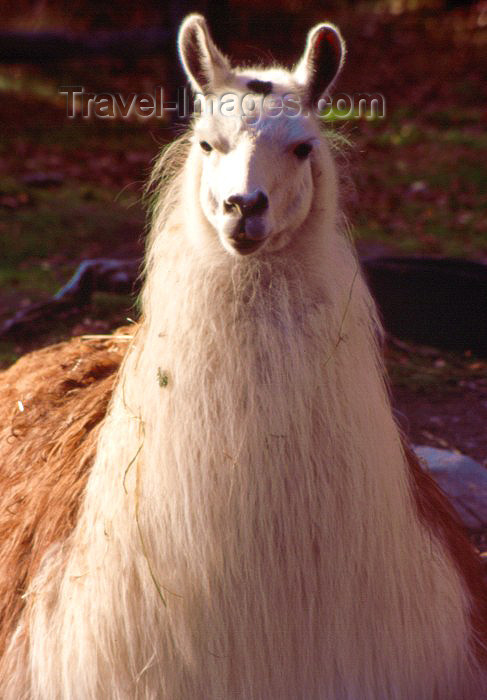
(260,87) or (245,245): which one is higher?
(260,87)

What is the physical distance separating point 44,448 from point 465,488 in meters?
1.85

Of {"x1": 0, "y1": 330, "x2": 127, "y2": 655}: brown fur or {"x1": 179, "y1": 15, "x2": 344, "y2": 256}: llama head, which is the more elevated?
{"x1": 179, "y1": 15, "x2": 344, "y2": 256}: llama head

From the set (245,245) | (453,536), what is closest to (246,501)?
(245,245)

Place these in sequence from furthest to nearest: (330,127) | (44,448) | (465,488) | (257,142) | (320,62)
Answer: (465,488), (44,448), (330,127), (320,62), (257,142)

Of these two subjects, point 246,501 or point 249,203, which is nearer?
point 249,203

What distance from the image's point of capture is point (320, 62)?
2.42m

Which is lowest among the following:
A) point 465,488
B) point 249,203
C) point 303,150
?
point 465,488

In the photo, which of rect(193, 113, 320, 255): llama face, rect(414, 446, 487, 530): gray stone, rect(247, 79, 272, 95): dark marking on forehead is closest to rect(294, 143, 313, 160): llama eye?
rect(193, 113, 320, 255): llama face

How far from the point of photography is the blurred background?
5145 millimetres

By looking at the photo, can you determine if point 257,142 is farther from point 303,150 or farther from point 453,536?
point 453,536

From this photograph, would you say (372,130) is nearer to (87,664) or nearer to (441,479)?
(441,479)

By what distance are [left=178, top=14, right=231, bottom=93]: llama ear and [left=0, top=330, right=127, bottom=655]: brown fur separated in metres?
0.97

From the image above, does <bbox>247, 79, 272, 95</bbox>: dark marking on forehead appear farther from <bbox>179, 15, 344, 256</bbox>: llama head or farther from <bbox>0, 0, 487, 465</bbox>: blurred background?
<bbox>0, 0, 487, 465</bbox>: blurred background

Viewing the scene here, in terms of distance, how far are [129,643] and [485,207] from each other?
6.86 m
